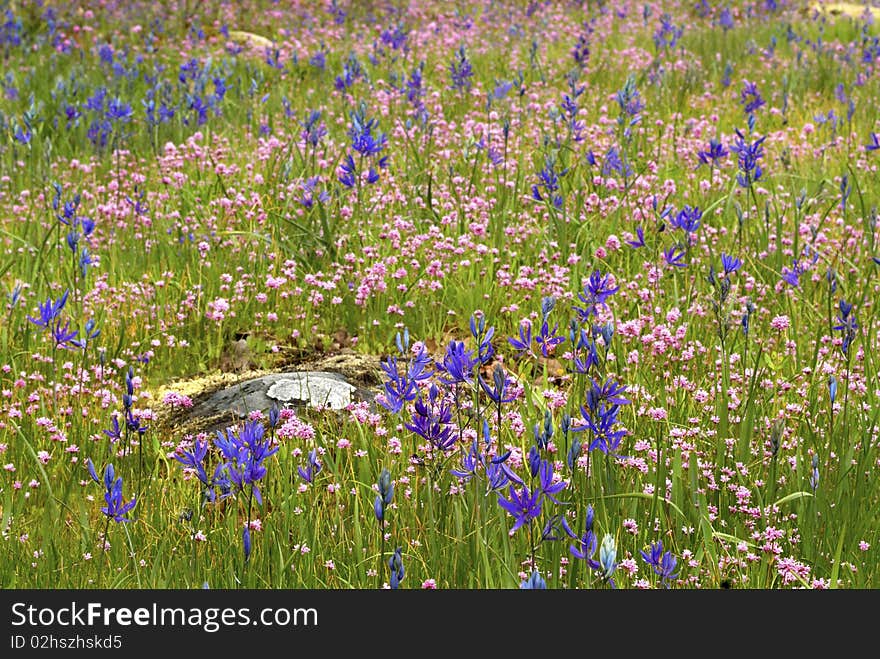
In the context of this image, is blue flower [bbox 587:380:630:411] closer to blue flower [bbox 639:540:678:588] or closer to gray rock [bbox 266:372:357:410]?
blue flower [bbox 639:540:678:588]

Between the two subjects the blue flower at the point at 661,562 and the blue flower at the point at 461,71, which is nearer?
the blue flower at the point at 661,562

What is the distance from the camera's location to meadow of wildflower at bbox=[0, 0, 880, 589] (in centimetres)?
277

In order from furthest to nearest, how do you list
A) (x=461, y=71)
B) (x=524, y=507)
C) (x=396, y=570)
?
(x=461, y=71) → (x=524, y=507) → (x=396, y=570)

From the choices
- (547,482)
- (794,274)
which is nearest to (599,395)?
(547,482)

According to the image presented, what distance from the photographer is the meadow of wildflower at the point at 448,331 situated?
9.09 feet

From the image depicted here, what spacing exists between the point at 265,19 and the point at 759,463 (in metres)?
11.1

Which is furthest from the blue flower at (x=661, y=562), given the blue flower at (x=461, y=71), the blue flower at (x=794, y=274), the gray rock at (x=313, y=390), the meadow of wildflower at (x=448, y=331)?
the blue flower at (x=461, y=71)

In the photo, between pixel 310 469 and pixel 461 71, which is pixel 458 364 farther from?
pixel 461 71

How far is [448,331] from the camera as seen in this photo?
15.6ft

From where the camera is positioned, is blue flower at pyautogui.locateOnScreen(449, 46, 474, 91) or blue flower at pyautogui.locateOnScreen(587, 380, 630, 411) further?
blue flower at pyautogui.locateOnScreen(449, 46, 474, 91)

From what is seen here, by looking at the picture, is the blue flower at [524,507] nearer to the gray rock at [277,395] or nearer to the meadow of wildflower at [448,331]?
the meadow of wildflower at [448,331]

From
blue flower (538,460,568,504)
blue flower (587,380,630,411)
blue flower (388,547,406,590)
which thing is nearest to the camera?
blue flower (388,547,406,590)

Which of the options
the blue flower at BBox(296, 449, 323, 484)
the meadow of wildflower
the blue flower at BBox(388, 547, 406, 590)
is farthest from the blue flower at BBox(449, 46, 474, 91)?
the blue flower at BBox(388, 547, 406, 590)

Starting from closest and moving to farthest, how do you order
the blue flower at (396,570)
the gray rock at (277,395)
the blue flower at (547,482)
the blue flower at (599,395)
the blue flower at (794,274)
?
the blue flower at (396,570) → the blue flower at (547,482) → the blue flower at (599,395) → the gray rock at (277,395) → the blue flower at (794,274)
